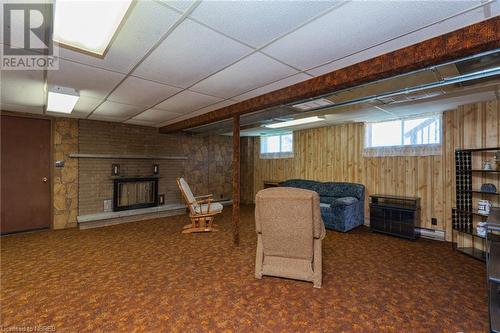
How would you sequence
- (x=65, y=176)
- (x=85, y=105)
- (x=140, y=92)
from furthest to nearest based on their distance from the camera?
(x=65, y=176) < (x=85, y=105) < (x=140, y=92)

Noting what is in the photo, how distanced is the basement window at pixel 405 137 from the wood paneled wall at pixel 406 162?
119 mm

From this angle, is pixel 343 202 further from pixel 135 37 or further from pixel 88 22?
pixel 88 22

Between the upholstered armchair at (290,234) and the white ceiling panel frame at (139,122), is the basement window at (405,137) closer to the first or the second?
the upholstered armchair at (290,234)

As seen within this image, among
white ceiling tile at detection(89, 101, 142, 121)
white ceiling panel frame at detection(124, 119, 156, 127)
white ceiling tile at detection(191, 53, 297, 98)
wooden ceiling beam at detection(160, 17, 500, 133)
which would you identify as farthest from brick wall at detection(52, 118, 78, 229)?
wooden ceiling beam at detection(160, 17, 500, 133)

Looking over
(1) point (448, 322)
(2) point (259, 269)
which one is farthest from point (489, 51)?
(2) point (259, 269)

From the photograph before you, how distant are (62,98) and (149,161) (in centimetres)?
305

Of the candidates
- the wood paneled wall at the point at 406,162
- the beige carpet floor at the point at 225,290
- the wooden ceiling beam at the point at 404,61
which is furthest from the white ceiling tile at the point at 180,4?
the wood paneled wall at the point at 406,162

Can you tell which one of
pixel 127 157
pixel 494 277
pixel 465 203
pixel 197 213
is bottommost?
pixel 197 213

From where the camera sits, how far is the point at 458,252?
3.65 m

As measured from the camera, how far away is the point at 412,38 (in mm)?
1923

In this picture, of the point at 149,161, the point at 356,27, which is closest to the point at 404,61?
the point at 356,27

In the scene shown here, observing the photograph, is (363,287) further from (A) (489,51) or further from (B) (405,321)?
(A) (489,51)

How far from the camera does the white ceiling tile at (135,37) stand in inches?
62.6

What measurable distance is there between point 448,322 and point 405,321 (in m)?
0.35
